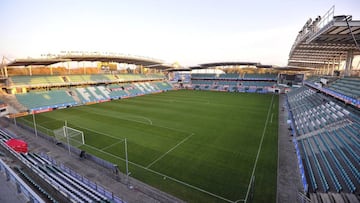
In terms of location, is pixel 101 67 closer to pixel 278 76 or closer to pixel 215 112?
pixel 215 112

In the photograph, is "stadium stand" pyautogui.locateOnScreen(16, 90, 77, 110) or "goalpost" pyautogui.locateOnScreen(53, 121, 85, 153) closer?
"goalpost" pyautogui.locateOnScreen(53, 121, 85, 153)

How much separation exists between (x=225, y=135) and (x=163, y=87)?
4748 centimetres

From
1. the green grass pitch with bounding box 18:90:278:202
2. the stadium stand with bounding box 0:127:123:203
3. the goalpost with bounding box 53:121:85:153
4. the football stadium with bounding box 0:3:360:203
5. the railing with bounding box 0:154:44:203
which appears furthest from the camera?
the goalpost with bounding box 53:121:85:153

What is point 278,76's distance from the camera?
5994cm

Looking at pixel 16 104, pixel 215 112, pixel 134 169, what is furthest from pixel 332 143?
pixel 16 104

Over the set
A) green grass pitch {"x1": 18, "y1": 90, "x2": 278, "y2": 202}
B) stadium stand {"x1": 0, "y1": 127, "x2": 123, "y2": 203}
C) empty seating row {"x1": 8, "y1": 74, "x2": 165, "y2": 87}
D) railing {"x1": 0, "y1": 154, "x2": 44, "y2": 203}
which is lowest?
green grass pitch {"x1": 18, "y1": 90, "x2": 278, "y2": 202}

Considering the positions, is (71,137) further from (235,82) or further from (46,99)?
(235,82)

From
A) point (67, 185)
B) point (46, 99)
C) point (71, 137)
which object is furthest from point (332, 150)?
point (46, 99)

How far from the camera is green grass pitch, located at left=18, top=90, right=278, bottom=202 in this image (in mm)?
10586

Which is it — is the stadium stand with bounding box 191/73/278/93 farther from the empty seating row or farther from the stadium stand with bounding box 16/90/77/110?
the stadium stand with bounding box 16/90/77/110

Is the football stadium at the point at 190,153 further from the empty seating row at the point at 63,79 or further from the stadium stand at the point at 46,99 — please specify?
the empty seating row at the point at 63,79

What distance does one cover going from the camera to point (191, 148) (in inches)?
611

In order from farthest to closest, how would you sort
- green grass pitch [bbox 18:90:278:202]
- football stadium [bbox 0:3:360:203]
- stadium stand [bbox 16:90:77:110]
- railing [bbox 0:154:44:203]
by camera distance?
stadium stand [bbox 16:90:77:110]
green grass pitch [bbox 18:90:278:202]
football stadium [bbox 0:3:360:203]
railing [bbox 0:154:44:203]

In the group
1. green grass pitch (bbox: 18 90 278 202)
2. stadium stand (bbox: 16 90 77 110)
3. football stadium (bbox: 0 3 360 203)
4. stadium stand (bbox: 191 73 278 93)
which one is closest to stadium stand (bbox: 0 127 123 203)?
football stadium (bbox: 0 3 360 203)
